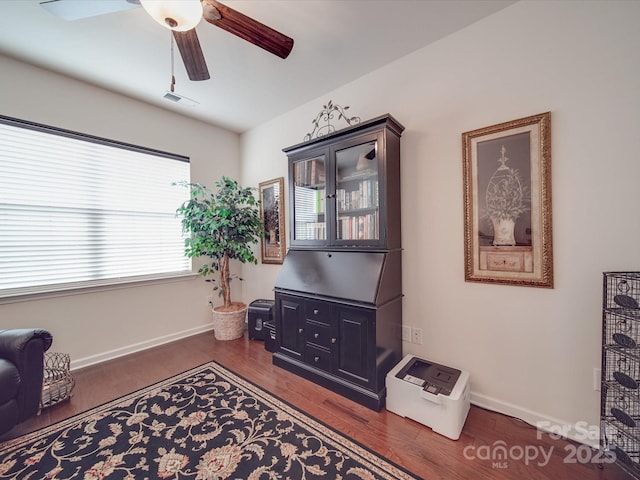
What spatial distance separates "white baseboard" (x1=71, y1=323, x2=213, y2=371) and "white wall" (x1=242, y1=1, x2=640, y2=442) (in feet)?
8.38

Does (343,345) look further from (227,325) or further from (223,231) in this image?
(223,231)

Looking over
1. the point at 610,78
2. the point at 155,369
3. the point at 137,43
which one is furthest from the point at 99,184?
the point at 610,78

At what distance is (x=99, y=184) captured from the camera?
2584 mm

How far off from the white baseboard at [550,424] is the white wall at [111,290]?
3.12 metres

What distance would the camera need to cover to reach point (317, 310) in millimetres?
2111

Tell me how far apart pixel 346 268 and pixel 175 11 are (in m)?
1.76

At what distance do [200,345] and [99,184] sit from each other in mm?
1991

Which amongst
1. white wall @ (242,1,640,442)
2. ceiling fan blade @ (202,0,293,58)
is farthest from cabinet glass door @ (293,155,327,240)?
ceiling fan blade @ (202,0,293,58)

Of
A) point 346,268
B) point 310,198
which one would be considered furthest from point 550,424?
point 310,198

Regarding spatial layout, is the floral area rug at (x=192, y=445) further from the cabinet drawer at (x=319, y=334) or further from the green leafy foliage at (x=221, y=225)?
the green leafy foliage at (x=221, y=225)

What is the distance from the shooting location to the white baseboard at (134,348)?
7.97 feet

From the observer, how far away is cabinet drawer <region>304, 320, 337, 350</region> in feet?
6.65

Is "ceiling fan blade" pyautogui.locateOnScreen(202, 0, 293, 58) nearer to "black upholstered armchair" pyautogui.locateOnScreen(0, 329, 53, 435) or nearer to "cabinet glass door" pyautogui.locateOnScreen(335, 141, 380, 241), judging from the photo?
"cabinet glass door" pyautogui.locateOnScreen(335, 141, 380, 241)

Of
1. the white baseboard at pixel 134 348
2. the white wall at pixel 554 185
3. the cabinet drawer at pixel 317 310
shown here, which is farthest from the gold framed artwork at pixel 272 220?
the white wall at pixel 554 185
